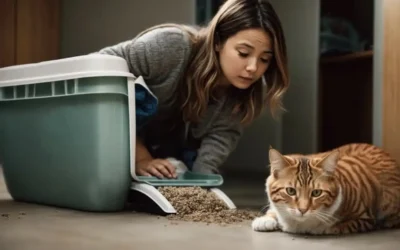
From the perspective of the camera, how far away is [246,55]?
1.67 metres

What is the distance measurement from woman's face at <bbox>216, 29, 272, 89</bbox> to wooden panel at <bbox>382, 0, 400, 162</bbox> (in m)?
0.31

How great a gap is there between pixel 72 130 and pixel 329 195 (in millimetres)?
698

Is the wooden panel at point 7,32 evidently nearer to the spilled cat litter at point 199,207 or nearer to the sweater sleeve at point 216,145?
the sweater sleeve at point 216,145

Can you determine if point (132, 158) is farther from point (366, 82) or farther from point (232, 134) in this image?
point (366, 82)

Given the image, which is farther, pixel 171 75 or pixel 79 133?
pixel 171 75

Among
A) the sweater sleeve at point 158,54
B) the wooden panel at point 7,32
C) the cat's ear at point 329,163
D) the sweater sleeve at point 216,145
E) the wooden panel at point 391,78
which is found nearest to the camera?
the cat's ear at point 329,163

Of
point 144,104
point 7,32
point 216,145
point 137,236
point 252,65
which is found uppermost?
point 7,32

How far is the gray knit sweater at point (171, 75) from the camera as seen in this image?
1.68 metres

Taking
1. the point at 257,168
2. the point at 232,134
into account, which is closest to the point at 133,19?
the point at 257,168

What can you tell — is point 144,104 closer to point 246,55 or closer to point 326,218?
point 246,55

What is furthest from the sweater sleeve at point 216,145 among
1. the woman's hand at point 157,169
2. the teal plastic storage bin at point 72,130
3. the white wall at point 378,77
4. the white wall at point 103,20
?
the white wall at point 103,20

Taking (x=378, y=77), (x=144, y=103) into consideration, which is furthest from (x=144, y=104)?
(x=378, y=77)

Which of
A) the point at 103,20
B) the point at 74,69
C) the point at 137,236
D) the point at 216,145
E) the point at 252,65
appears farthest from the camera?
the point at 103,20

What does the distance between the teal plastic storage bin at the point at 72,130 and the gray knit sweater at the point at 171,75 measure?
6.2 inches
